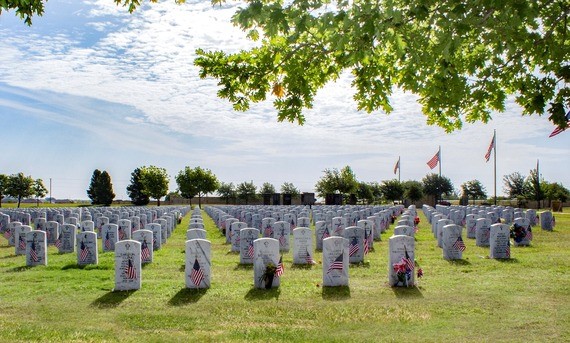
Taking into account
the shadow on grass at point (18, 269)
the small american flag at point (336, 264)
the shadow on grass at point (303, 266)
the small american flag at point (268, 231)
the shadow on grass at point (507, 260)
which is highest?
the small american flag at point (268, 231)

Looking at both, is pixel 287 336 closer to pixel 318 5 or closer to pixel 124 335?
pixel 124 335

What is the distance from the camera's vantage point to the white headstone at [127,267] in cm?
1245

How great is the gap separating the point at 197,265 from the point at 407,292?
4990 millimetres

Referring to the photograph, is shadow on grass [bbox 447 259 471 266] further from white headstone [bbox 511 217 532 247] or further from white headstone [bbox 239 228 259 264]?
white headstone [bbox 239 228 259 264]

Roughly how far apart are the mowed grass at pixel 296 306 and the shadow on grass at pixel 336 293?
0.02 metres

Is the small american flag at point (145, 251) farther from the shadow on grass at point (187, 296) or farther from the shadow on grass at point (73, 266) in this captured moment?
the shadow on grass at point (187, 296)

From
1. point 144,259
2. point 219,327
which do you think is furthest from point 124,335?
point 144,259

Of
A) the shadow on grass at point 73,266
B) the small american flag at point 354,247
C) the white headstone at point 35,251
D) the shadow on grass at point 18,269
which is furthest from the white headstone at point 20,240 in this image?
the small american flag at point 354,247

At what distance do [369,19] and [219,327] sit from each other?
583 cm

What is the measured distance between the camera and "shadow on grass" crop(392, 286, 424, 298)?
456 inches

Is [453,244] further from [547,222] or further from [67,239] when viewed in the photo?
[547,222]

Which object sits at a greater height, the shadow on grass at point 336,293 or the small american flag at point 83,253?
the small american flag at point 83,253

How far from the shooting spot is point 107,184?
328ft

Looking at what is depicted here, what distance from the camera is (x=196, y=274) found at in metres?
12.6
